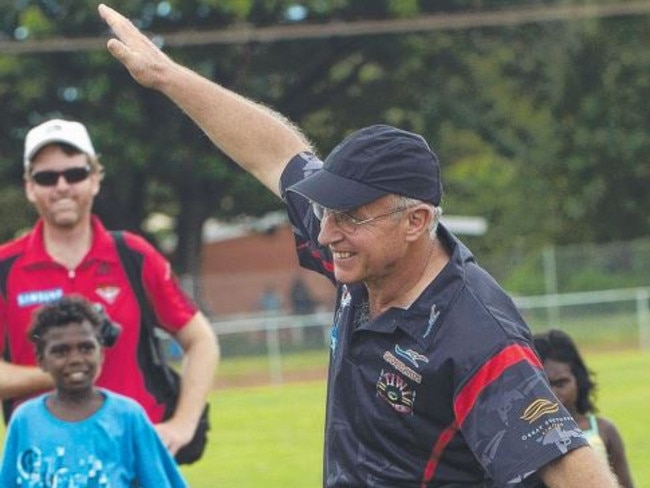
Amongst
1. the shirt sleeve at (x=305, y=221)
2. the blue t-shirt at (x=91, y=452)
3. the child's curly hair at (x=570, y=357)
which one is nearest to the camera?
the shirt sleeve at (x=305, y=221)

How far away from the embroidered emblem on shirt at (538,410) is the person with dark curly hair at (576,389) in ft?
10.5

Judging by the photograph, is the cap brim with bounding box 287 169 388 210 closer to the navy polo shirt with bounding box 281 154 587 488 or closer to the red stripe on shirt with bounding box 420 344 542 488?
the navy polo shirt with bounding box 281 154 587 488

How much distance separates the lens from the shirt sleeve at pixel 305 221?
15.3 feet

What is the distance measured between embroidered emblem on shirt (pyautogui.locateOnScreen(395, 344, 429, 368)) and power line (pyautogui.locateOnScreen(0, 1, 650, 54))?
1169 inches

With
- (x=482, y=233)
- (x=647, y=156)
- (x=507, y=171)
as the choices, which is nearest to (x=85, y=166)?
(x=647, y=156)

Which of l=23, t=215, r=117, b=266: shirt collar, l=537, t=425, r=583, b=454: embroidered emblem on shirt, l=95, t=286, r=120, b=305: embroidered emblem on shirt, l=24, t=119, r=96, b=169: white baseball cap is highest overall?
l=24, t=119, r=96, b=169: white baseball cap

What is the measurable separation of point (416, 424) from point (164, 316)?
265 centimetres

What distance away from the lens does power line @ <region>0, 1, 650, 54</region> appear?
34562 millimetres

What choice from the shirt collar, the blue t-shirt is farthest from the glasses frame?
the blue t-shirt

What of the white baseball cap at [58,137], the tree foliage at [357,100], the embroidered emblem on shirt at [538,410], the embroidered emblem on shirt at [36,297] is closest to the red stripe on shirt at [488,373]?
the embroidered emblem on shirt at [538,410]

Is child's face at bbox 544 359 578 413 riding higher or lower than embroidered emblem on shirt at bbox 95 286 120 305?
lower

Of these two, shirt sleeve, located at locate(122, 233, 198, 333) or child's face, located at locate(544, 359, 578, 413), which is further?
child's face, located at locate(544, 359, 578, 413)

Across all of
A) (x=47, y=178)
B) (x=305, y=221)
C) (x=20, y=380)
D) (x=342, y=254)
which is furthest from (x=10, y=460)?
(x=342, y=254)

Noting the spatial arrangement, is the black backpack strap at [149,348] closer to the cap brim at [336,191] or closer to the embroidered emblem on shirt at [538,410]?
the cap brim at [336,191]
